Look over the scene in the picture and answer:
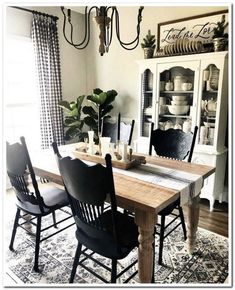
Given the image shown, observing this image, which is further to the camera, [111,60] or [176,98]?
[111,60]

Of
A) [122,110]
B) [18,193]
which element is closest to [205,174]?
[18,193]

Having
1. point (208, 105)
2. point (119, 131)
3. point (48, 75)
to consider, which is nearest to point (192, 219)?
point (119, 131)

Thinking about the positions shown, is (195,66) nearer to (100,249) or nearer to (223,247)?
(223,247)

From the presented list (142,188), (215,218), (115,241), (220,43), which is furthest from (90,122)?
(115,241)

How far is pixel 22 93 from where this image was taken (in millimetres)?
3486

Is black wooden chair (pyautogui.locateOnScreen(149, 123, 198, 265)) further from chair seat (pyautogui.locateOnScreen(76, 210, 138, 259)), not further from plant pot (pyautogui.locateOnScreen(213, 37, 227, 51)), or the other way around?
plant pot (pyautogui.locateOnScreen(213, 37, 227, 51))

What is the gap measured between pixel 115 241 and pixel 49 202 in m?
0.80

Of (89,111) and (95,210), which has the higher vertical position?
(89,111)

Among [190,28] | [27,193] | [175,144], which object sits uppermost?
[190,28]

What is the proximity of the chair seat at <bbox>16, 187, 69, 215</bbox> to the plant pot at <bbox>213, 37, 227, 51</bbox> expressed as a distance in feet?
7.03

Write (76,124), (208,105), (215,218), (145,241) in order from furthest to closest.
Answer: (76,124)
(208,105)
(215,218)
(145,241)

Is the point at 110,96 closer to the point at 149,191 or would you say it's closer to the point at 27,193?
the point at 27,193

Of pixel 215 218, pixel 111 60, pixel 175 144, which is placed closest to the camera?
pixel 175 144

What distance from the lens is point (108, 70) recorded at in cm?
386
